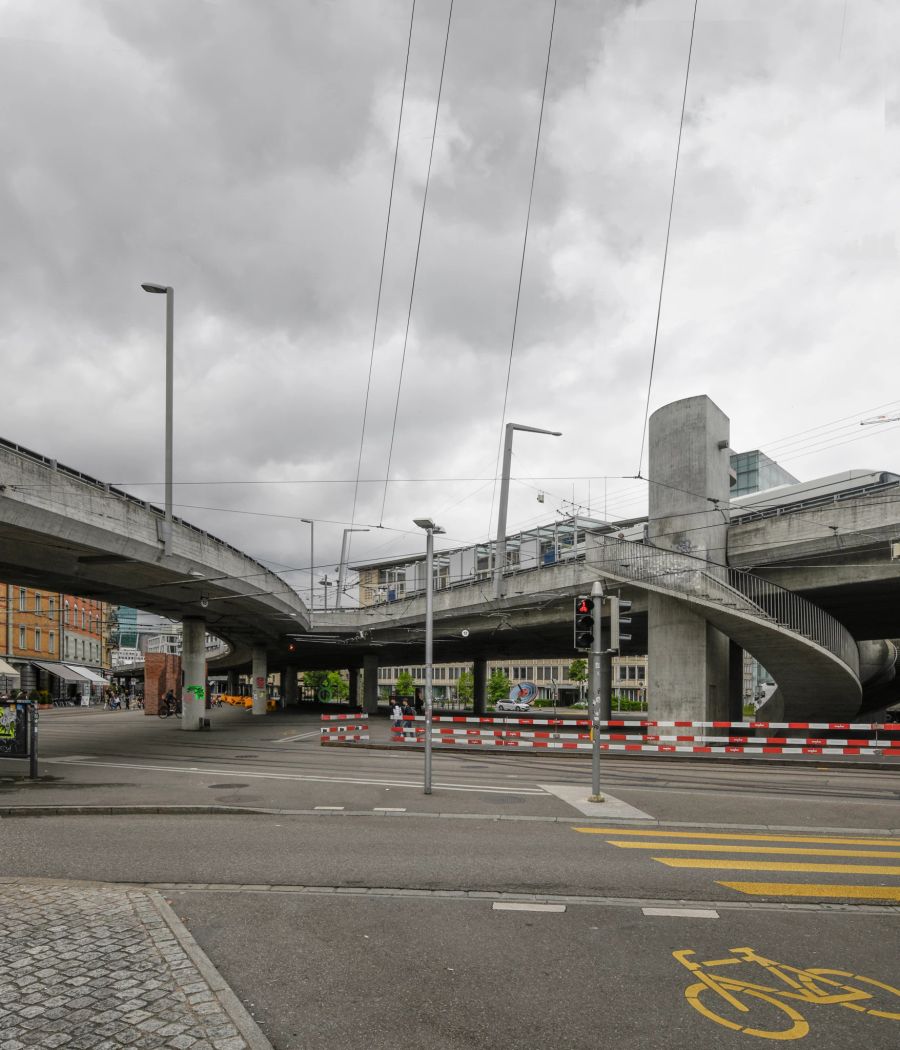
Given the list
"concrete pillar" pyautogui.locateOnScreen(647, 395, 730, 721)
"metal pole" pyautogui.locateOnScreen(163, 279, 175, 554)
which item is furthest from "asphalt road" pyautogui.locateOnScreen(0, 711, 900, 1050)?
"concrete pillar" pyautogui.locateOnScreen(647, 395, 730, 721)

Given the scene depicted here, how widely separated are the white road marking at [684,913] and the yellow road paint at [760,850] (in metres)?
2.92

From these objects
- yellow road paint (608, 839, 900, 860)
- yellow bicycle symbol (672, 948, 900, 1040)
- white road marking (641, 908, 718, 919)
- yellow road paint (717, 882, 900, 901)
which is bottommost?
yellow road paint (608, 839, 900, 860)

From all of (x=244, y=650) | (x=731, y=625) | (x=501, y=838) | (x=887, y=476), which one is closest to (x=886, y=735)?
(x=887, y=476)

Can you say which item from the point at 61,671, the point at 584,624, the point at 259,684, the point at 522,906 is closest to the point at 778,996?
the point at 522,906

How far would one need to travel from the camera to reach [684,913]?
737 cm

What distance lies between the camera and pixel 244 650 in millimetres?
69250

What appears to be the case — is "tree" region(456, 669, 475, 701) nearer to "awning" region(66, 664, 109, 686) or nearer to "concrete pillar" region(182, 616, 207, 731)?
"awning" region(66, 664, 109, 686)

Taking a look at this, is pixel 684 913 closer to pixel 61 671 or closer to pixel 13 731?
pixel 13 731

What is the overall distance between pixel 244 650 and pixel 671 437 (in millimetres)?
49608

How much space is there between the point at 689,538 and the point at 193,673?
2578cm

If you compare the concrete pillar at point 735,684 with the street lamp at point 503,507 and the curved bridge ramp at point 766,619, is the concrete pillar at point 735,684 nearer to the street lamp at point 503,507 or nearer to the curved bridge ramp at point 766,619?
the curved bridge ramp at point 766,619

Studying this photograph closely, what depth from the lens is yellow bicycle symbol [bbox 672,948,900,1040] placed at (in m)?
5.03

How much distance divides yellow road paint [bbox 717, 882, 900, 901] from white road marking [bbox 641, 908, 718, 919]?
3.13ft

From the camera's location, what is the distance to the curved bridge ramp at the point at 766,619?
2484 centimetres
